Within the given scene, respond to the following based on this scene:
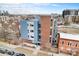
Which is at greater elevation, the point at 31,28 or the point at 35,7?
the point at 35,7

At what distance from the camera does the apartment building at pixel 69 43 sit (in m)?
2.32

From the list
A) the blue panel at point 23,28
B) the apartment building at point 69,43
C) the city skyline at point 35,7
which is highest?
the city skyline at point 35,7

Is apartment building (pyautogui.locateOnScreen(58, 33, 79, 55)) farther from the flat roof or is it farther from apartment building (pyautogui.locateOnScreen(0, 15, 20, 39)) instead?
apartment building (pyautogui.locateOnScreen(0, 15, 20, 39))

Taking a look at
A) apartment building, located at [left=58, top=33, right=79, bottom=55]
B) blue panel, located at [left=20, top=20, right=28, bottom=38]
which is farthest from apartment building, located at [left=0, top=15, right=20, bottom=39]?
apartment building, located at [left=58, top=33, right=79, bottom=55]

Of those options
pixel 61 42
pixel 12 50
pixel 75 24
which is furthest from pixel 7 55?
pixel 75 24

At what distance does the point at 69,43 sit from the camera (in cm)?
233

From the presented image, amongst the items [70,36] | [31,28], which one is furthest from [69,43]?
[31,28]

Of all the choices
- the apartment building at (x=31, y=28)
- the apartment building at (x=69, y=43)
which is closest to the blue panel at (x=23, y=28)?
the apartment building at (x=31, y=28)

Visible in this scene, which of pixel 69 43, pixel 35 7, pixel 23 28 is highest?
pixel 35 7

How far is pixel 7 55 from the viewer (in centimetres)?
237

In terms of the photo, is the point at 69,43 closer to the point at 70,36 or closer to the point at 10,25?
the point at 70,36

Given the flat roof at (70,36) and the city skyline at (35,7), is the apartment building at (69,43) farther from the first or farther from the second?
the city skyline at (35,7)

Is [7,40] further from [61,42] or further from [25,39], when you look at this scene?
[61,42]

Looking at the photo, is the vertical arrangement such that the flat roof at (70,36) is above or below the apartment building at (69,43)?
above
